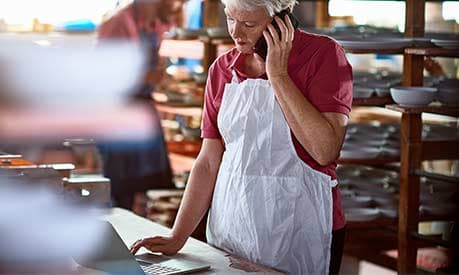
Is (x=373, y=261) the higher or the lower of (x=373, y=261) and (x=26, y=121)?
the lower

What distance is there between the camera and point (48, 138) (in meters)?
4.70

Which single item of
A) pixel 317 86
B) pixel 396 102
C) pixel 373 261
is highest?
pixel 317 86

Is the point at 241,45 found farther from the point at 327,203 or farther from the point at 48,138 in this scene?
the point at 48,138

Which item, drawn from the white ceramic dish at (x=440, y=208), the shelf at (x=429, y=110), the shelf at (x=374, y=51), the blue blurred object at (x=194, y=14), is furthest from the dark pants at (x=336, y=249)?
the blue blurred object at (x=194, y=14)

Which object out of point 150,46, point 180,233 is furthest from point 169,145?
point 180,233

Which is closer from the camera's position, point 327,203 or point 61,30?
point 327,203

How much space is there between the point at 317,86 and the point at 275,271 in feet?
1.67

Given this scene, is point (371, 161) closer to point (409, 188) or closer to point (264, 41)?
point (409, 188)

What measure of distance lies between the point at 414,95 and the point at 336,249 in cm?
114

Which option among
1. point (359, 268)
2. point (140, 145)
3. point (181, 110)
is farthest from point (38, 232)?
point (181, 110)

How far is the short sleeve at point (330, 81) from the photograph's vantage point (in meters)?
2.35

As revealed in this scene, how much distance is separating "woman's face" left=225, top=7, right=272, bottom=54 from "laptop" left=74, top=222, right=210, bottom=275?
2.01 feet

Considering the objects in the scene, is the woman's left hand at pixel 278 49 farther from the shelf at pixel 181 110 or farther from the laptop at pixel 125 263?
the shelf at pixel 181 110

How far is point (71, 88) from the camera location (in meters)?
5.80
